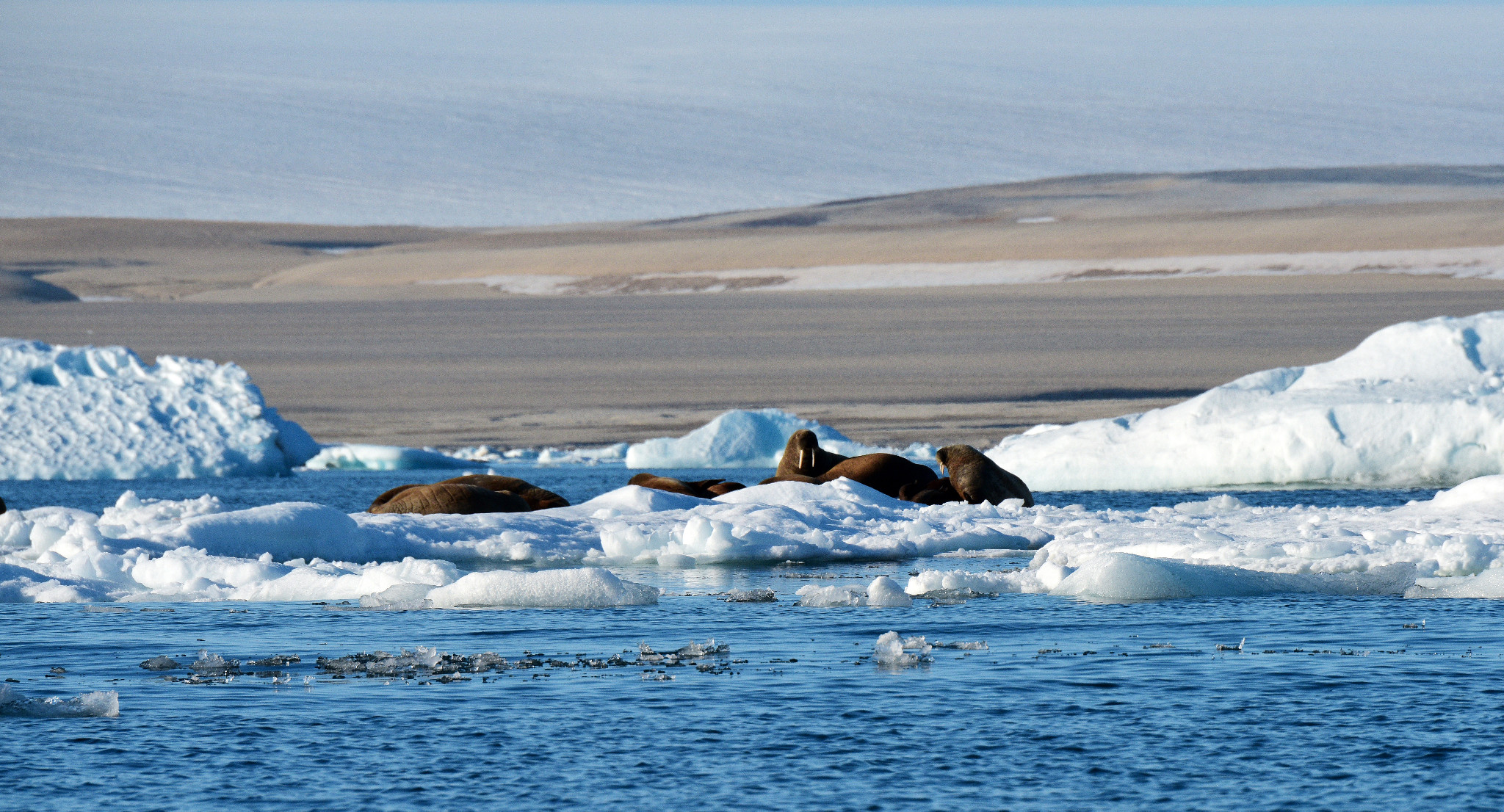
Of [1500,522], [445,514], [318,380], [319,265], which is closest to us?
[1500,522]

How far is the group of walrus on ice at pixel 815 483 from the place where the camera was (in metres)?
14.6

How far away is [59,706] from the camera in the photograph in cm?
695

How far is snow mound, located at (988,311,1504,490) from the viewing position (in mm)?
17875

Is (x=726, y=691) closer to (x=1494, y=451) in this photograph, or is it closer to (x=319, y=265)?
(x=1494, y=451)

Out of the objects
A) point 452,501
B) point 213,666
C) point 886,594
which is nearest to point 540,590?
point 886,594

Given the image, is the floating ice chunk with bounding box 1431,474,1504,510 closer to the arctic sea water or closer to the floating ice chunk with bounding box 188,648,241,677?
the arctic sea water

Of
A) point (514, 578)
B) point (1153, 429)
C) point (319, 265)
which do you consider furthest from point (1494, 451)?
point (319, 265)

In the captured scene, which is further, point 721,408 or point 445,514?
point 721,408

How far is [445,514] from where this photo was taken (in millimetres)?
13797

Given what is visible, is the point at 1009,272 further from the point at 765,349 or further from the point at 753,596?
the point at 753,596

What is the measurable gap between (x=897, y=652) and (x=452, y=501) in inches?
275

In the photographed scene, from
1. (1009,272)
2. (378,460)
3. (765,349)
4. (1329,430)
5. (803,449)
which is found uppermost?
(1009,272)

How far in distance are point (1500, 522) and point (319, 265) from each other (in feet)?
229

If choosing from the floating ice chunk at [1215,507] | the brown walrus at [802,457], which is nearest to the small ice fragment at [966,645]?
the floating ice chunk at [1215,507]
